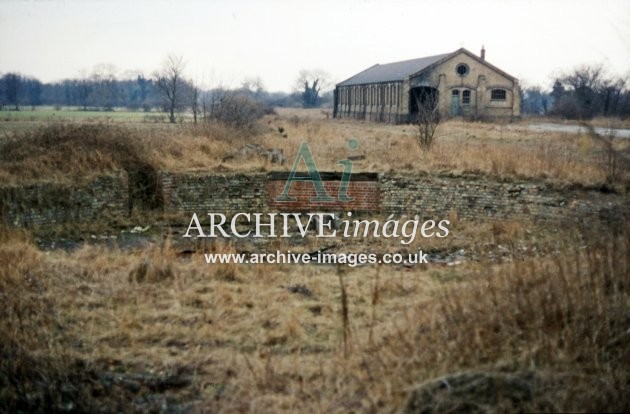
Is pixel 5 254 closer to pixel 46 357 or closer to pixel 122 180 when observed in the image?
pixel 46 357

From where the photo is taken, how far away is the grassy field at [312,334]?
14.9 feet

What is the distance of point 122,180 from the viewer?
1312 centimetres

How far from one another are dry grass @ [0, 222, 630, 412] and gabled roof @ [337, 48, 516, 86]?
2569cm

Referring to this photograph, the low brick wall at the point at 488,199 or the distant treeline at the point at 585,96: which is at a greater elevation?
the distant treeline at the point at 585,96

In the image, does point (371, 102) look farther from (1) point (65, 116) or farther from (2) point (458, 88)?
(1) point (65, 116)

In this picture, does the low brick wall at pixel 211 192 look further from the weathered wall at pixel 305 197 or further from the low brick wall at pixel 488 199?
the low brick wall at pixel 488 199

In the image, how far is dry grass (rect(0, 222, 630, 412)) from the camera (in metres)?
4.51

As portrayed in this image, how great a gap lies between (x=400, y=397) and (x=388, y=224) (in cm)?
805

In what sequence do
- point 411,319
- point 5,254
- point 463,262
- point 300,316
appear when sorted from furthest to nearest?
point 463,262 < point 5,254 < point 300,316 < point 411,319

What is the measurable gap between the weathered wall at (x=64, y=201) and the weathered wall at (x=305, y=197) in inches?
0.7

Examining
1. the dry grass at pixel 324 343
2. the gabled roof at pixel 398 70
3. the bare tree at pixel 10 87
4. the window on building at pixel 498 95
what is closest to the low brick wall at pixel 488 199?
the dry grass at pixel 324 343

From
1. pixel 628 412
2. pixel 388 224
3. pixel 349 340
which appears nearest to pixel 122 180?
pixel 388 224

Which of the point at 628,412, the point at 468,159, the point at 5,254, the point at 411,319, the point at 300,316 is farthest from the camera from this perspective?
the point at 468,159

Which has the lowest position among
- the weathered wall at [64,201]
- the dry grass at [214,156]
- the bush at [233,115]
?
the weathered wall at [64,201]
